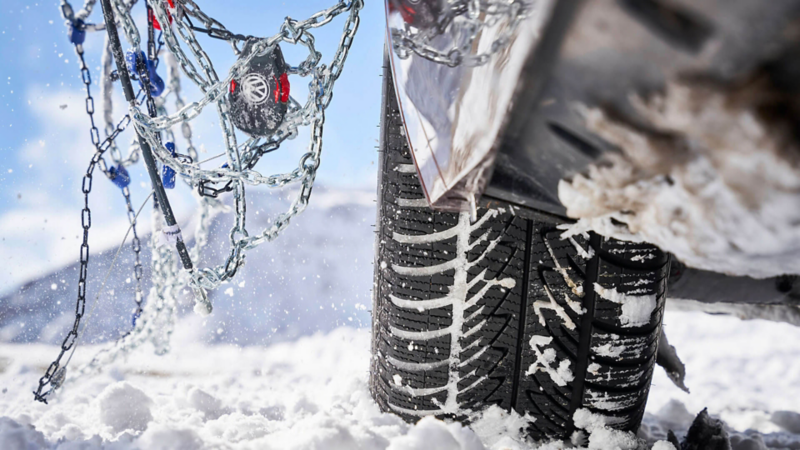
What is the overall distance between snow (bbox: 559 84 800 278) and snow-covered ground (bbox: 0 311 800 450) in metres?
0.86

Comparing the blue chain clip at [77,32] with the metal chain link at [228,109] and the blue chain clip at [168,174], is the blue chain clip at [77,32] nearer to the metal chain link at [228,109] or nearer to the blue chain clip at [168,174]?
the metal chain link at [228,109]

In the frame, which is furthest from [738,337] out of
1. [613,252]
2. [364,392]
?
[364,392]

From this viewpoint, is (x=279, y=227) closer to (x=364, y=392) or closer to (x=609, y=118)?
(x=364, y=392)

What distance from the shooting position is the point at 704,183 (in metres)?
0.49

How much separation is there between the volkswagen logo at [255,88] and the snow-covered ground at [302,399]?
104 centimetres

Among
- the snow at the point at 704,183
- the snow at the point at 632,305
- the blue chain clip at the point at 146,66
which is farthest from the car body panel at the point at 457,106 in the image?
the blue chain clip at the point at 146,66

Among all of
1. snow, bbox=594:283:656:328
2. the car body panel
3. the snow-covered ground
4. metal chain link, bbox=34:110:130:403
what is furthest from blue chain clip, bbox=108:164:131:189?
snow, bbox=594:283:656:328

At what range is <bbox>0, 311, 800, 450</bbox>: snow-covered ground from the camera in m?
1.27

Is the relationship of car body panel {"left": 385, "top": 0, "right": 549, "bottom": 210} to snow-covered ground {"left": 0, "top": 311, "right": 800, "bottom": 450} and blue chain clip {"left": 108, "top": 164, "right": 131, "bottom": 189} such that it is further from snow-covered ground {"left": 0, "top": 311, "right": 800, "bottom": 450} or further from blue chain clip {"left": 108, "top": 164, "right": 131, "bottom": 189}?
blue chain clip {"left": 108, "top": 164, "right": 131, "bottom": 189}

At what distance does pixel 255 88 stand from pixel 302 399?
133cm

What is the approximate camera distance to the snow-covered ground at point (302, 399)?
1269mm

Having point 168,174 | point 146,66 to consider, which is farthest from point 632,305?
point 146,66

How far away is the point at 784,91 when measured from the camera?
1.33ft

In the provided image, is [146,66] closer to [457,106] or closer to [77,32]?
[77,32]
